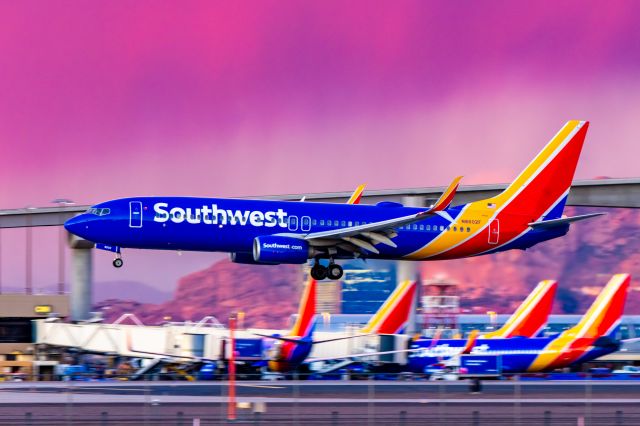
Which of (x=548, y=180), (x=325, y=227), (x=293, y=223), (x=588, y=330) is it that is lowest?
(x=588, y=330)

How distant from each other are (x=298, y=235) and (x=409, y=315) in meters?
16.7

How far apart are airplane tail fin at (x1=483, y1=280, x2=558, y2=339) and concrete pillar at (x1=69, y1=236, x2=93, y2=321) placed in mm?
36309

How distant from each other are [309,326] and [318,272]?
6547 mm

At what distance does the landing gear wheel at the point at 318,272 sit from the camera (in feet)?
183

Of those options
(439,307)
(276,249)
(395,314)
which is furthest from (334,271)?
(439,307)

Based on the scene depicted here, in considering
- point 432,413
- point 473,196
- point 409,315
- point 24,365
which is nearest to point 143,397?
point 432,413

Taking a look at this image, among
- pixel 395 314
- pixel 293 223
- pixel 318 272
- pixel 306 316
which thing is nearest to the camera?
pixel 293 223

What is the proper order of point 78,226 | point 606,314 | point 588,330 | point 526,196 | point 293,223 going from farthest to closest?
point 606,314
point 588,330
point 526,196
point 293,223
point 78,226

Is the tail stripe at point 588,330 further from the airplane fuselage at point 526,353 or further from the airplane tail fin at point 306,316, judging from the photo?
the airplane tail fin at point 306,316

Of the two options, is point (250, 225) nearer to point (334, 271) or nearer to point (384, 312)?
point (334, 271)

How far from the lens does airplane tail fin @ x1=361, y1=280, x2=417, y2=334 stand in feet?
214

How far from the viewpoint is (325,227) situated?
54375 millimetres

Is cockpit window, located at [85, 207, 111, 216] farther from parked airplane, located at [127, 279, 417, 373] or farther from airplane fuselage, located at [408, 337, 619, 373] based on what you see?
airplane fuselage, located at [408, 337, 619, 373]

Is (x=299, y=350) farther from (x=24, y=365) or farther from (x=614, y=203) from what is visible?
(x=614, y=203)
